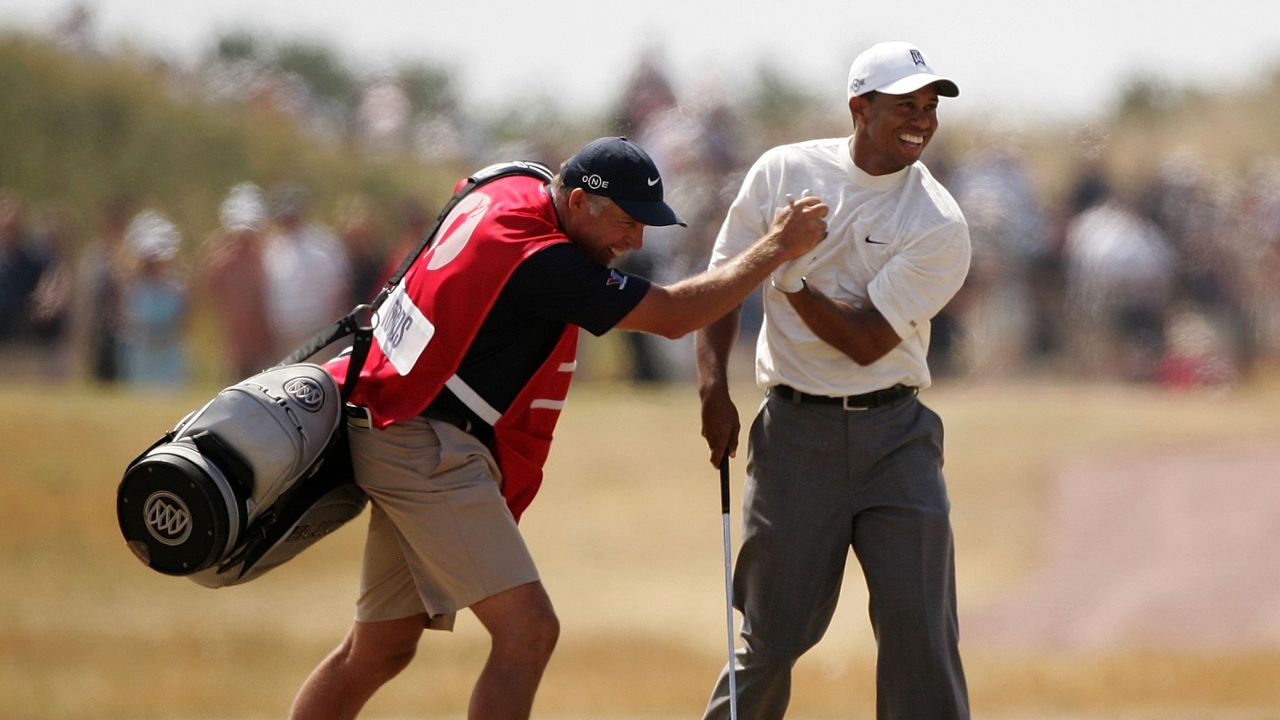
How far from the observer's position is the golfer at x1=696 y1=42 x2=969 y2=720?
5.38m

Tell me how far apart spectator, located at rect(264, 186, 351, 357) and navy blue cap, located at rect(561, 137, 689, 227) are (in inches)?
374

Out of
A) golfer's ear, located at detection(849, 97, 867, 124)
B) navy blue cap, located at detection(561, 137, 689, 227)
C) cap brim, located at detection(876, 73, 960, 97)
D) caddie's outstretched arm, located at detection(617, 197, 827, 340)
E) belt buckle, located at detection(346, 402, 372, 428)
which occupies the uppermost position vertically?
cap brim, located at detection(876, 73, 960, 97)

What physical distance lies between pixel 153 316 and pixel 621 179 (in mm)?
10091

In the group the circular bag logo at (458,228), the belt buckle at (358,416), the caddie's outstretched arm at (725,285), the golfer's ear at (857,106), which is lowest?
the belt buckle at (358,416)

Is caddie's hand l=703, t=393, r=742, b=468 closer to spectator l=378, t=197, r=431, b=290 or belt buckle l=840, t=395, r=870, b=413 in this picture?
belt buckle l=840, t=395, r=870, b=413

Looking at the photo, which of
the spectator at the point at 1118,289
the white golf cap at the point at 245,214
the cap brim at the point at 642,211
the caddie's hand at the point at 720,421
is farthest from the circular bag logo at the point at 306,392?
the spectator at the point at 1118,289

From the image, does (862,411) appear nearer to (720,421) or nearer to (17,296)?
(720,421)

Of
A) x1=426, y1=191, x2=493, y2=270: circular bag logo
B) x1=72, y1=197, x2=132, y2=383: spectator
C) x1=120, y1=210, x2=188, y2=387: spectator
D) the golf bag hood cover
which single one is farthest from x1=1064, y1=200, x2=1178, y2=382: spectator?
the golf bag hood cover

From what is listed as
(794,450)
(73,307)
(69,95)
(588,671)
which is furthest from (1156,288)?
(69,95)

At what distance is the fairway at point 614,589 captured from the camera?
9.70 metres

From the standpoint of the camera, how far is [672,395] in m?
14.8

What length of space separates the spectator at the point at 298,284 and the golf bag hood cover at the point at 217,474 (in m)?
9.38

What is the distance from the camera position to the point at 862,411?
5480 mm

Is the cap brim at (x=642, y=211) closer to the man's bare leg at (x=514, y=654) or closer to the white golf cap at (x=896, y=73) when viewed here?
the white golf cap at (x=896, y=73)
